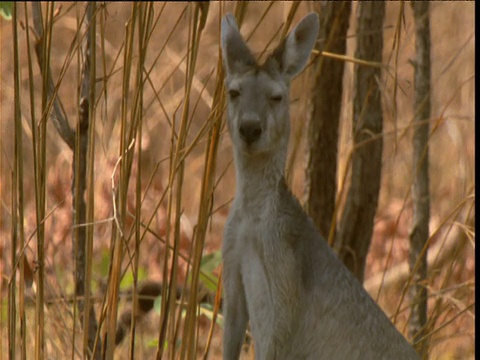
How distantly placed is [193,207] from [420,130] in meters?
3.13

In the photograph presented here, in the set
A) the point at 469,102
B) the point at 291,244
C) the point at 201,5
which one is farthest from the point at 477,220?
the point at 469,102

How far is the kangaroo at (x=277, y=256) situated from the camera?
3.10 metres

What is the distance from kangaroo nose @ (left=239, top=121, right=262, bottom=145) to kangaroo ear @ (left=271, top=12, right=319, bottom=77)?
300mm

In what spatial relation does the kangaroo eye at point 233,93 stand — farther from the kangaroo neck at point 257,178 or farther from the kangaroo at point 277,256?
the kangaroo neck at point 257,178

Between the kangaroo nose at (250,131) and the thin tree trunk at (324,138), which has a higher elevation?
the kangaroo nose at (250,131)

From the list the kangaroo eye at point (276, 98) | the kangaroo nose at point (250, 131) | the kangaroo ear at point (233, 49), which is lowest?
the kangaroo nose at point (250, 131)

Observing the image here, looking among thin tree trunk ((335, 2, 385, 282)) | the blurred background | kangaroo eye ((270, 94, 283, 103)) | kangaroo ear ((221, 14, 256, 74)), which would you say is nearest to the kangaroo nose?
kangaroo eye ((270, 94, 283, 103))

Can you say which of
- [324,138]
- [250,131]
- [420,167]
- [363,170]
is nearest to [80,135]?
[250,131]

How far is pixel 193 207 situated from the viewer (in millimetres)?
7438

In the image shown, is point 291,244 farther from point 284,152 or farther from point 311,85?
point 311,85

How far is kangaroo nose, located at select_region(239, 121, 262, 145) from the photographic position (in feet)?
9.75

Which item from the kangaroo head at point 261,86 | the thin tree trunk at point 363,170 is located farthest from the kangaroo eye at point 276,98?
the thin tree trunk at point 363,170

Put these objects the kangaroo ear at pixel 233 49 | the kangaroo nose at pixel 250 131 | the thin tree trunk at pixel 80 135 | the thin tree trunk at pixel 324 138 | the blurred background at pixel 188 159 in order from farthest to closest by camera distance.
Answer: the blurred background at pixel 188 159 → the thin tree trunk at pixel 324 138 → the thin tree trunk at pixel 80 135 → the kangaroo ear at pixel 233 49 → the kangaroo nose at pixel 250 131

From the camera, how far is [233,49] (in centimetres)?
316
